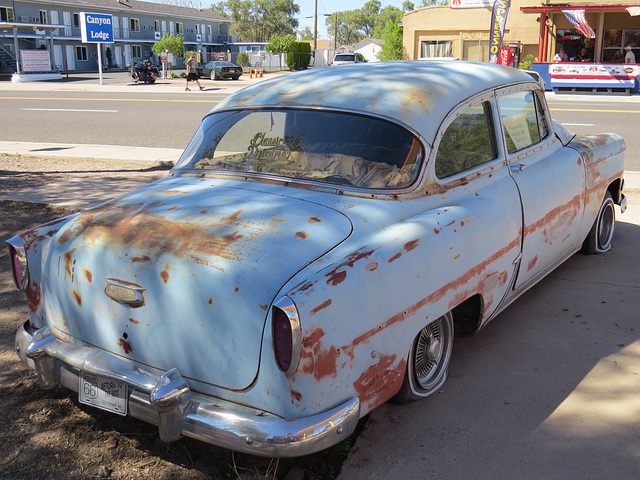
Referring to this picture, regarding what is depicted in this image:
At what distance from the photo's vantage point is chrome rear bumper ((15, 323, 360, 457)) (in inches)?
96.8

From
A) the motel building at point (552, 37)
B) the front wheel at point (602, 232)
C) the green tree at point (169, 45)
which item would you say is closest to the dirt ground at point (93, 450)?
the front wheel at point (602, 232)

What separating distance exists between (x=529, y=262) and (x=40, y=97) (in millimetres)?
23937

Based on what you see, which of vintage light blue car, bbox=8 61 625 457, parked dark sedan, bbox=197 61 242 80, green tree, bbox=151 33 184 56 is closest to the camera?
vintage light blue car, bbox=8 61 625 457

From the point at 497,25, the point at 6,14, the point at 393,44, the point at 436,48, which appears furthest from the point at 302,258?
the point at 6,14

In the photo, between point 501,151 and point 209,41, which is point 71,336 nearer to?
point 501,151

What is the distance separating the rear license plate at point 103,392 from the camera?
2764 mm

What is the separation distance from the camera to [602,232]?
570cm

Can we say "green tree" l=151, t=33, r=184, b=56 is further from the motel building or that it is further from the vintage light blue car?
the vintage light blue car

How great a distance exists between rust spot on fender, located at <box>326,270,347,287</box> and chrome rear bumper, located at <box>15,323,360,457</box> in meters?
0.49

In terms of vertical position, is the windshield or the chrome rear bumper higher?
the windshield

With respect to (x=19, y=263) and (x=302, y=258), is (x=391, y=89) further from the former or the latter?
(x=19, y=263)

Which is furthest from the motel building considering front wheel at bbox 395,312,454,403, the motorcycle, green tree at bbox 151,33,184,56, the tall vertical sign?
green tree at bbox 151,33,184,56

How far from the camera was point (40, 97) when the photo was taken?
24234mm

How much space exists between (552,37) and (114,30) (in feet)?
144
